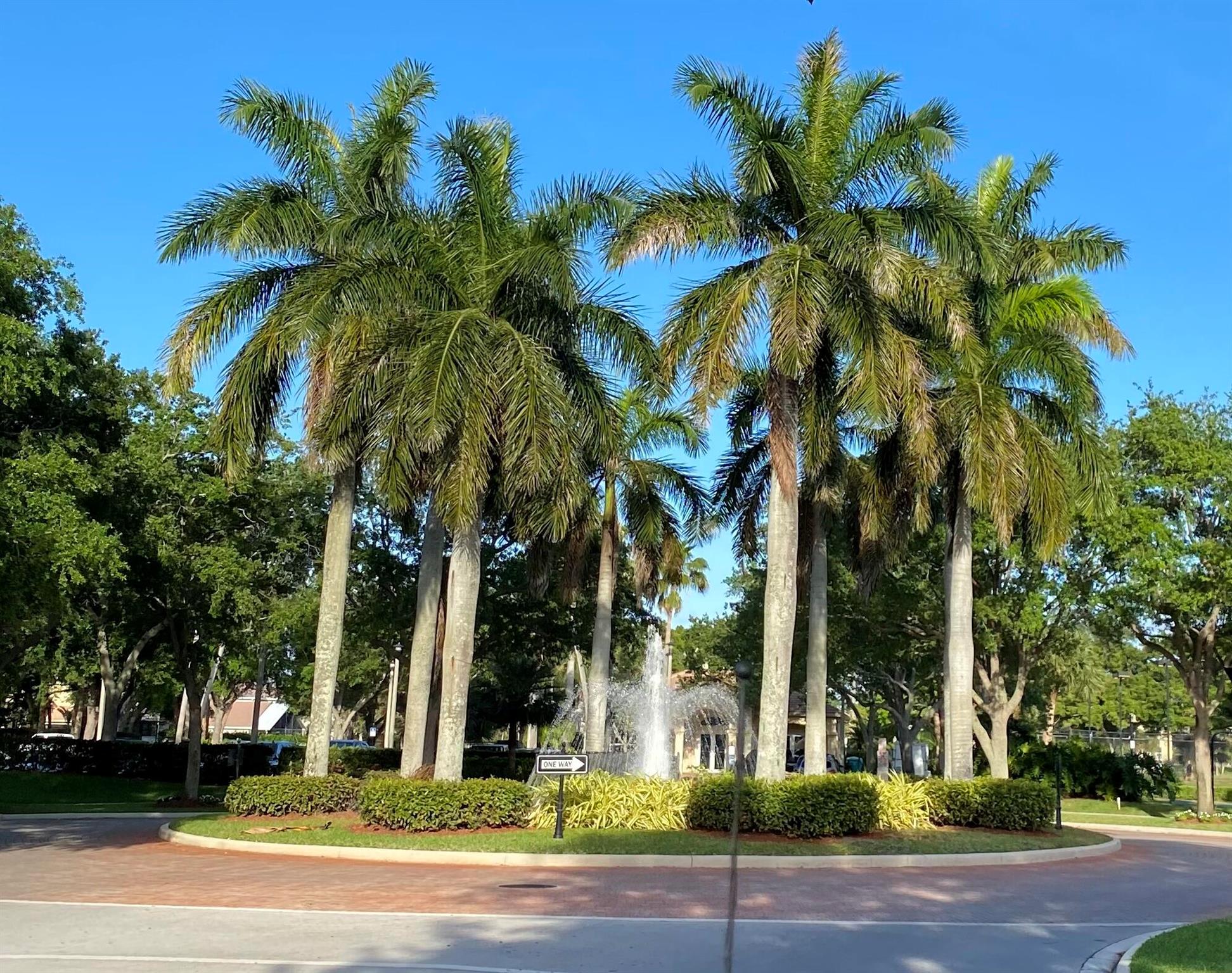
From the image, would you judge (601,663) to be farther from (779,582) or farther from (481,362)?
(481,362)

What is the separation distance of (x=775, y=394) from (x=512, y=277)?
16.7 ft

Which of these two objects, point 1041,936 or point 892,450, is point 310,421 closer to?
point 892,450

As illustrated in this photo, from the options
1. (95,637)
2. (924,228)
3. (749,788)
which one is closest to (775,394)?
(924,228)

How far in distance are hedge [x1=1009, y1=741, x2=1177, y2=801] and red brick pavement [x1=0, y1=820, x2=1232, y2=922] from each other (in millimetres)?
20951

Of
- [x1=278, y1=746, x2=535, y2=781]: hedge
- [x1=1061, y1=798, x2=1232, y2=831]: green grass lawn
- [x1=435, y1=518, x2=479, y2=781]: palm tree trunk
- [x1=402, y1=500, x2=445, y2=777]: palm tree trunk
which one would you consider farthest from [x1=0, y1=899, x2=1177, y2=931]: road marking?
[x1=1061, y1=798, x2=1232, y2=831]: green grass lawn

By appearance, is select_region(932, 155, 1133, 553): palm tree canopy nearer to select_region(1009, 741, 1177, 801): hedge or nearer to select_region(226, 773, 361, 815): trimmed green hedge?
select_region(226, 773, 361, 815): trimmed green hedge

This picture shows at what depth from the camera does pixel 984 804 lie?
2048 cm

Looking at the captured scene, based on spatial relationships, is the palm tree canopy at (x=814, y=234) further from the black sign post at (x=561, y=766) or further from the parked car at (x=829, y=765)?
the parked car at (x=829, y=765)

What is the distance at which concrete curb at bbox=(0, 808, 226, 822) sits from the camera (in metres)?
24.9

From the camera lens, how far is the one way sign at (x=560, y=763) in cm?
1827

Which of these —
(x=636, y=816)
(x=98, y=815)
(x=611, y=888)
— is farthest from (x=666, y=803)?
(x=98, y=815)

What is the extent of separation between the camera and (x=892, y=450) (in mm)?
23516

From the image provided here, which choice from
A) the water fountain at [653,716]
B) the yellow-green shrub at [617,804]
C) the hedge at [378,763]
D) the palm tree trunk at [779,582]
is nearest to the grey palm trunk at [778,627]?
the palm tree trunk at [779,582]

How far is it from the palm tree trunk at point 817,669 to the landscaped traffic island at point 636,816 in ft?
10.2
